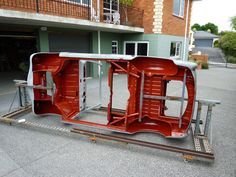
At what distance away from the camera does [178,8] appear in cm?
1530

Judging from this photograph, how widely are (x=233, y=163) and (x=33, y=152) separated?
3711 millimetres

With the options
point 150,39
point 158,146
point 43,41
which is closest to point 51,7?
point 43,41

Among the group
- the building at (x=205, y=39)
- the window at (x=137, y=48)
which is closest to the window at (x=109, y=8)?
the window at (x=137, y=48)

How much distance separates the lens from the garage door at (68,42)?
31.8 ft

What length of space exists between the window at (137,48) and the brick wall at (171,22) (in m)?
1.59

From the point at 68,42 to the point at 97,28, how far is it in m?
1.79

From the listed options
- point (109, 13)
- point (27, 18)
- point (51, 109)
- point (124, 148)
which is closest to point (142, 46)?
point (109, 13)

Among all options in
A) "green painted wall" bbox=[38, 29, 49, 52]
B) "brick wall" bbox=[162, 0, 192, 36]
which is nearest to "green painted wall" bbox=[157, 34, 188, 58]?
"brick wall" bbox=[162, 0, 192, 36]

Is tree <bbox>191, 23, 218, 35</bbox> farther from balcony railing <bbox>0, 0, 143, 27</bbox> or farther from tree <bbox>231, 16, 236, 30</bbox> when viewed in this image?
balcony railing <bbox>0, 0, 143, 27</bbox>

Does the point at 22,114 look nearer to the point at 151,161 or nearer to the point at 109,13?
the point at 151,161

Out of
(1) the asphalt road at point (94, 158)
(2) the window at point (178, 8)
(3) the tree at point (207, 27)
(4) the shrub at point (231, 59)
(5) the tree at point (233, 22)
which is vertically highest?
(3) the tree at point (207, 27)

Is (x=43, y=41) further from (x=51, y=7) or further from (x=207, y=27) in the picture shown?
(x=207, y=27)

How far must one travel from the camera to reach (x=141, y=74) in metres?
4.08

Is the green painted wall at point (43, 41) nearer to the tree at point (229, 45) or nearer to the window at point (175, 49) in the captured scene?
the window at point (175, 49)
